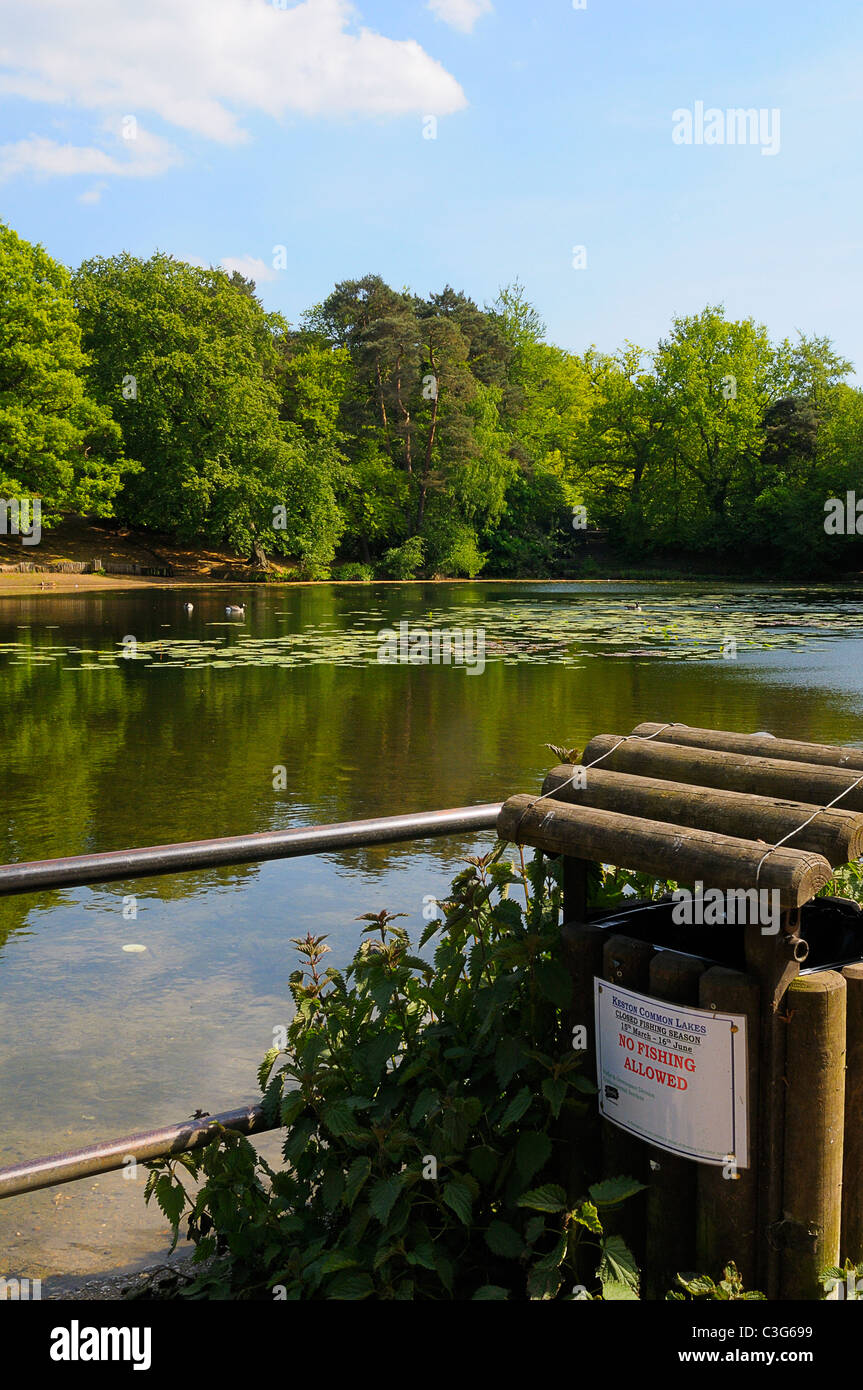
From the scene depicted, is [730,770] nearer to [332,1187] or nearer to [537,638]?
[332,1187]

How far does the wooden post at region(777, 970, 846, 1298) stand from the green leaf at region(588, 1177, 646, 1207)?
23 centimetres

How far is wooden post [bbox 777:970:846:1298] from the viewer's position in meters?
1.77

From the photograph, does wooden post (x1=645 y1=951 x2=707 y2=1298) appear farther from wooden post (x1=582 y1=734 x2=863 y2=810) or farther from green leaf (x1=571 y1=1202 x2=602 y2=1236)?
wooden post (x1=582 y1=734 x2=863 y2=810)

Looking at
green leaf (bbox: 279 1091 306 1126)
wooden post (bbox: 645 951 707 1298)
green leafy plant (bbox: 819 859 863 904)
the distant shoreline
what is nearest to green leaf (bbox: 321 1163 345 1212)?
green leaf (bbox: 279 1091 306 1126)

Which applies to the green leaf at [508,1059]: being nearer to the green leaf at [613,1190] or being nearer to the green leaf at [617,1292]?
the green leaf at [613,1190]

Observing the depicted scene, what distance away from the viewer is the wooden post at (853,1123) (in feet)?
6.06

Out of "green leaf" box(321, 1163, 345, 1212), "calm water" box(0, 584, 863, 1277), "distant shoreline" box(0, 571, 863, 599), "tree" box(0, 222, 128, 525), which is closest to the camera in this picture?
"green leaf" box(321, 1163, 345, 1212)

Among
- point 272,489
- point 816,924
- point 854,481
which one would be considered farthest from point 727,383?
point 816,924

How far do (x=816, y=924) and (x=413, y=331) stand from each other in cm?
5823

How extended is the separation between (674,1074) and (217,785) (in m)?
7.18

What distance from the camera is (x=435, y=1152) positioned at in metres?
2.06

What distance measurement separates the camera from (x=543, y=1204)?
195 centimetres

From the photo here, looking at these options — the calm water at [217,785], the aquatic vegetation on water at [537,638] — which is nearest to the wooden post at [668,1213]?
the calm water at [217,785]
